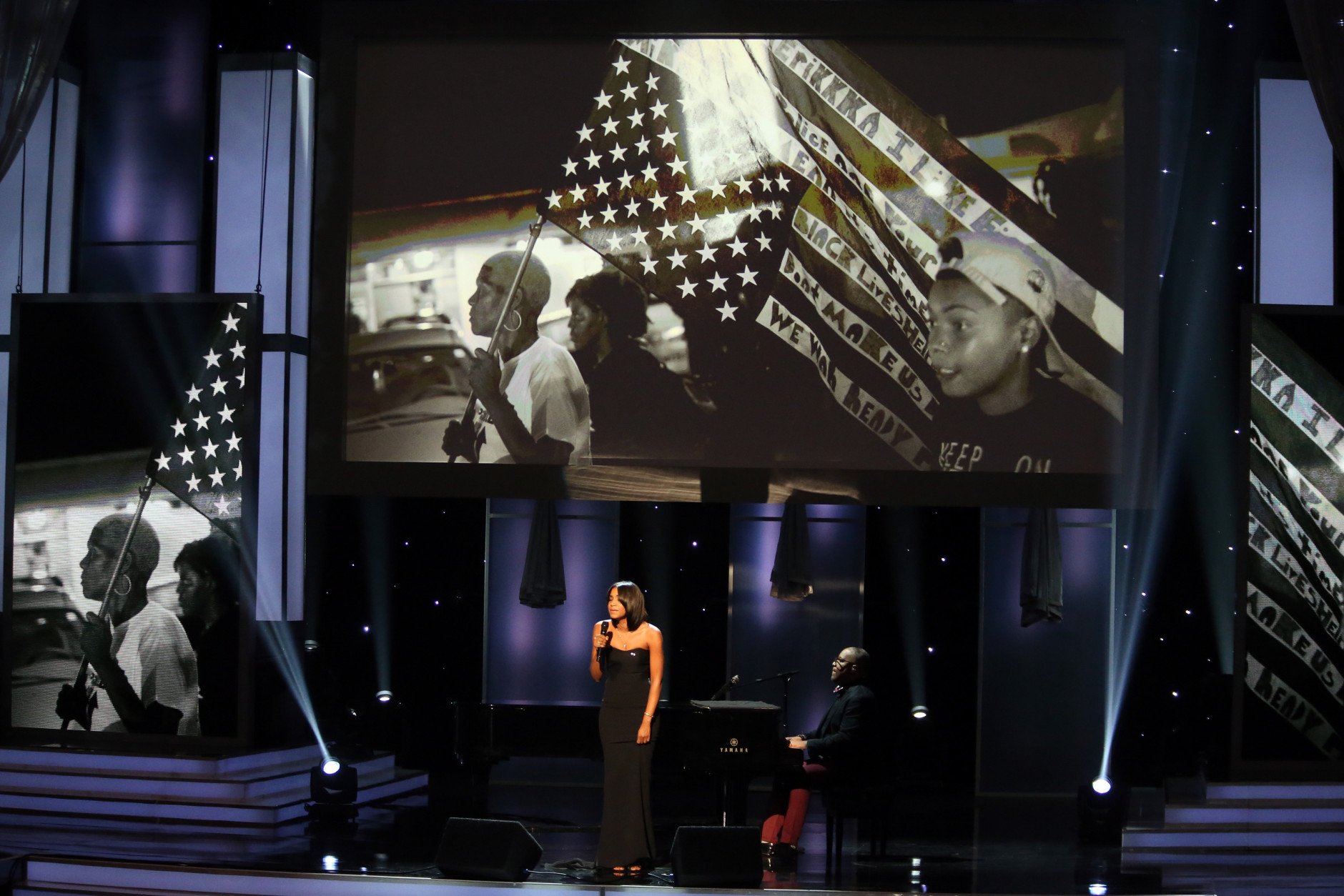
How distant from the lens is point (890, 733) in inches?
390

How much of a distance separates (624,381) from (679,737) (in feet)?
6.65

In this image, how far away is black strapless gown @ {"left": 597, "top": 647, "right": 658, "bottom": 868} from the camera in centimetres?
623

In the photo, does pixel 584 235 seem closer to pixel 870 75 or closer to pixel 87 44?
pixel 870 75

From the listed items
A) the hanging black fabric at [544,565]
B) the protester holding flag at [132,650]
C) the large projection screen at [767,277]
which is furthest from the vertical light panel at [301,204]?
the hanging black fabric at [544,565]

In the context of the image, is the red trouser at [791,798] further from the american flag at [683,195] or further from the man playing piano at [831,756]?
the american flag at [683,195]

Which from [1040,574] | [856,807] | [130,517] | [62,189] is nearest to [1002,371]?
[1040,574]

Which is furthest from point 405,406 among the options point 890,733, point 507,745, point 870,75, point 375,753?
point 890,733

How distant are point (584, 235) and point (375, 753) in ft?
12.5

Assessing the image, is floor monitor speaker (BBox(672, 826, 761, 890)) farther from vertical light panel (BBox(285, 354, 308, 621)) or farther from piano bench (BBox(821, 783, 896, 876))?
vertical light panel (BBox(285, 354, 308, 621))

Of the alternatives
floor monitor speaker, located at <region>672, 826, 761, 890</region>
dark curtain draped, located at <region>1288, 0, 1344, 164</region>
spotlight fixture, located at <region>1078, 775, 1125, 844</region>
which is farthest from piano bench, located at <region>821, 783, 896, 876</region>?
dark curtain draped, located at <region>1288, 0, 1344, 164</region>

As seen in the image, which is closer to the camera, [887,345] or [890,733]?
[887,345]

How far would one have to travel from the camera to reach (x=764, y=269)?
7445 millimetres

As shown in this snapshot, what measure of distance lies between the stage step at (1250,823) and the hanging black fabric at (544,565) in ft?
13.9

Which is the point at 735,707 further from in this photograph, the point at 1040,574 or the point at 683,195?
the point at 1040,574
